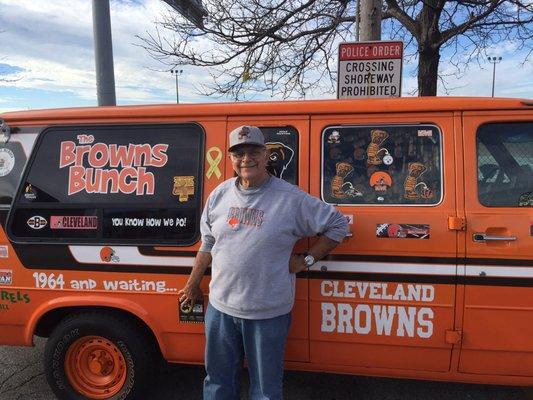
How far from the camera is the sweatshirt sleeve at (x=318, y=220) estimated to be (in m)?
2.43

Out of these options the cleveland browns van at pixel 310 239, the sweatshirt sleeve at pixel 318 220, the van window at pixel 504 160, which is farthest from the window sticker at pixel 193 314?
the van window at pixel 504 160

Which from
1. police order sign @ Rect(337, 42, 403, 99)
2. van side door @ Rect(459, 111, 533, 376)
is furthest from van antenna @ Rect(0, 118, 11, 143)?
police order sign @ Rect(337, 42, 403, 99)

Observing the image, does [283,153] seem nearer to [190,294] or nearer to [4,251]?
[190,294]

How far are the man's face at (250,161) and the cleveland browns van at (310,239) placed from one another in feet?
1.28

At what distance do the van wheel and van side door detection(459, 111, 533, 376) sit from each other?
2009mm

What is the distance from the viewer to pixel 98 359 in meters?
3.14

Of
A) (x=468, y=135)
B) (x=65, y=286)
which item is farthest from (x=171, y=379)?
(x=468, y=135)

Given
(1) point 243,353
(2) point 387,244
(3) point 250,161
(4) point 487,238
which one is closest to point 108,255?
(1) point 243,353

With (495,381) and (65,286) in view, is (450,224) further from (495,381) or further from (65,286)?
(65,286)

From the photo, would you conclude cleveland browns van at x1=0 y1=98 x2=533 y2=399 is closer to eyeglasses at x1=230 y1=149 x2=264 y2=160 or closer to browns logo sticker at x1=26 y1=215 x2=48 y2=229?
browns logo sticker at x1=26 y1=215 x2=48 y2=229

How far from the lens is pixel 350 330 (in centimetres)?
276

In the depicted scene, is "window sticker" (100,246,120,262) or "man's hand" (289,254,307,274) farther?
"window sticker" (100,246,120,262)

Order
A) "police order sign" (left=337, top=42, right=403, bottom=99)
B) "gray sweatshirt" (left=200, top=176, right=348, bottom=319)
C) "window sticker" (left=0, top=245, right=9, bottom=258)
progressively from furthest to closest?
1. "police order sign" (left=337, top=42, right=403, bottom=99)
2. "window sticker" (left=0, top=245, right=9, bottom=258)
3. "gray sweatshirt" (left=200, top=176, right=348, bottom=319)

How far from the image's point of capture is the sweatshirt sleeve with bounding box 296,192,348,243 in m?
2.43
